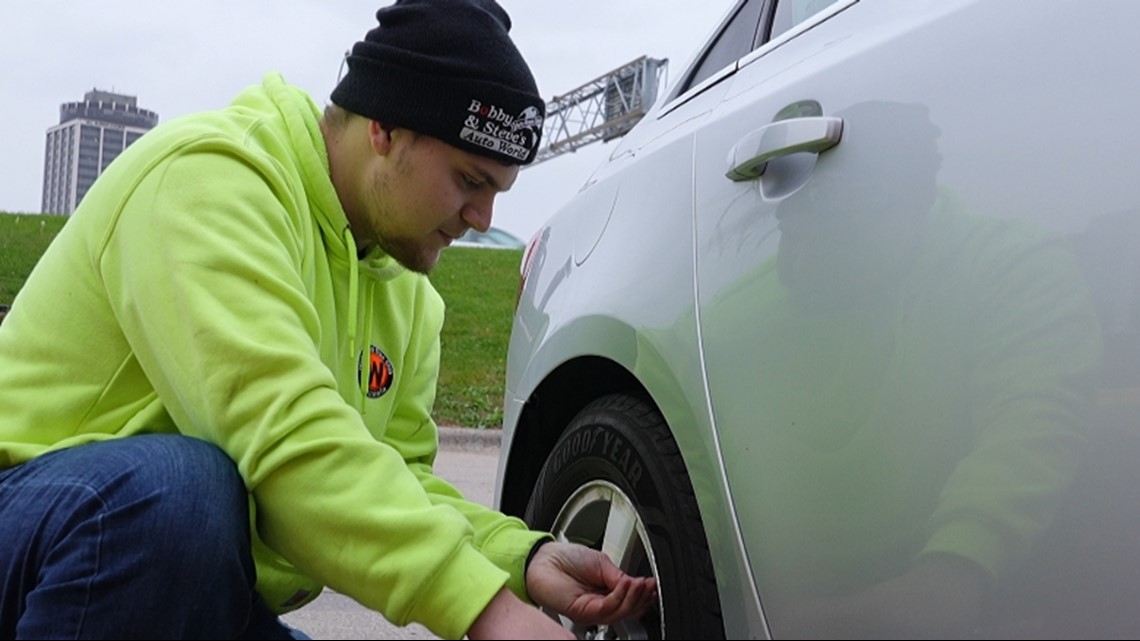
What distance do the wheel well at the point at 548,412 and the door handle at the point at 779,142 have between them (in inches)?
16.0

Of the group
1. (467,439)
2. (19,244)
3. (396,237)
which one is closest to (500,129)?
(396,237)

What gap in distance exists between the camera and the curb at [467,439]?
644cm

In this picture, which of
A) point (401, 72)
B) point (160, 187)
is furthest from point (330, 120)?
point (160, 187)

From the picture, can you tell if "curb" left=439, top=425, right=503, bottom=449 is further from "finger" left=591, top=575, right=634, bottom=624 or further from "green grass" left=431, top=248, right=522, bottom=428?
"finger" left=591, top=575, right=634, bottom=624

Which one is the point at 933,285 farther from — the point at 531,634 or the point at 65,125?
the point at 65,125

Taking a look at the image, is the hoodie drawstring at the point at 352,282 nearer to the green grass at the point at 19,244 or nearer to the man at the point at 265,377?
the man at the point at 265,377

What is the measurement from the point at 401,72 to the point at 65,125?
3796cm

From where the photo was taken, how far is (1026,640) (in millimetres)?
914

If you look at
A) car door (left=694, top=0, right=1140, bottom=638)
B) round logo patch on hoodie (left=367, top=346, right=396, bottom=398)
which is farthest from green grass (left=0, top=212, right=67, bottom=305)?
car door (left=694, top=0, right=1140, bottom=638)

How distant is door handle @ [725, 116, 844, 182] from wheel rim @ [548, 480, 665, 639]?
45 cm

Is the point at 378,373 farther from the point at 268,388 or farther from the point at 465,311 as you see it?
the point at 465,311

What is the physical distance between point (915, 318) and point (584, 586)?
0.63 metres

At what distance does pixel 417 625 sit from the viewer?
3170 mm

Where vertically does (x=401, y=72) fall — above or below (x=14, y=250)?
above
